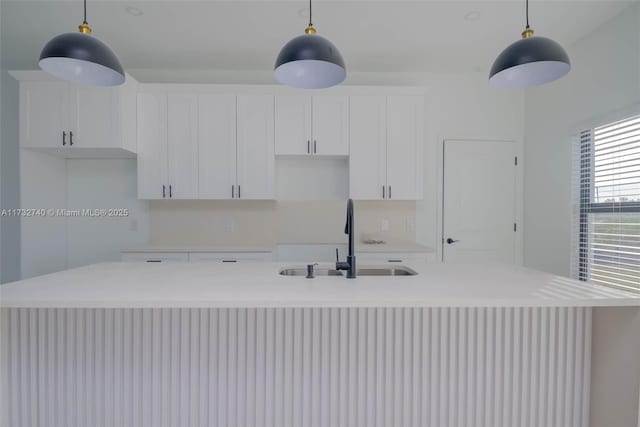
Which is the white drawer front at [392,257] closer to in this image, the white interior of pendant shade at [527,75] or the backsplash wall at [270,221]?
the backsplash wall at [270,221]

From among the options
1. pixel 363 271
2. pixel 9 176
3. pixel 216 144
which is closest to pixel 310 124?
pixel 216 144

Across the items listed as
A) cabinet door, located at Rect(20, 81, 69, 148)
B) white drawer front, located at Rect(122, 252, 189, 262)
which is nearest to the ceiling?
cabinet door, located at Rect(20, 81, 69, 148)

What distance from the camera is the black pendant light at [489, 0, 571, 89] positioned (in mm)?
1470

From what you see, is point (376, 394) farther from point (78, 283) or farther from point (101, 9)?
point (101, 9)

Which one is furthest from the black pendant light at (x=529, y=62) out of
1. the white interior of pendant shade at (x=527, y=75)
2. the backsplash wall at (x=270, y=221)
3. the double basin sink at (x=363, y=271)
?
the backsplash wall at (x=270, y=221)

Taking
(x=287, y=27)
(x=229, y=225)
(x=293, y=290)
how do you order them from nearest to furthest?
(x=293, y=290)
(x=287, y=27)
(x=229, y=225)

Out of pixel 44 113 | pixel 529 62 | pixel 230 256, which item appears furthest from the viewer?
pixel 230 256

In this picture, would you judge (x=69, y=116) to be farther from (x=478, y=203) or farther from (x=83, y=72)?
(x=478, y=203)

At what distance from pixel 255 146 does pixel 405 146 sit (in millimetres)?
1557

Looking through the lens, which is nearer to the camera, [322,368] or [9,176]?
[322,368]

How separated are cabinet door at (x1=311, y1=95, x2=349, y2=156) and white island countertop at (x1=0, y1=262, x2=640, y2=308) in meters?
1.86

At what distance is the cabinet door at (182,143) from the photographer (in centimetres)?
316

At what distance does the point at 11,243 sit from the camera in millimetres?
3334

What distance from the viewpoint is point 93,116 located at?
293 centimetres
